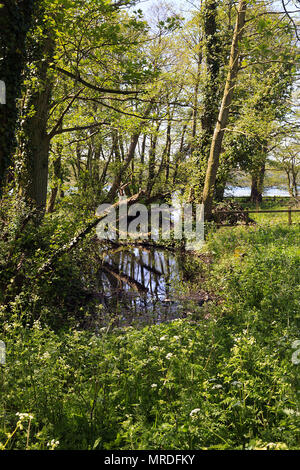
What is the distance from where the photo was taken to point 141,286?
976cm

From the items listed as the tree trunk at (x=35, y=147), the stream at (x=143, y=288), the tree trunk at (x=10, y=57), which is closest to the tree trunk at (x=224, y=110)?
the stream at (x=143, y=288)

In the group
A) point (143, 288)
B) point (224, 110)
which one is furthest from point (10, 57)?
point (224, 110)

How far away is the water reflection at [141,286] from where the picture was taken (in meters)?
→ 7.07

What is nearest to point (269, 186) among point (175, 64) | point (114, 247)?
point (175, 64)

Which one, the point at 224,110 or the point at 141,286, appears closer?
the point at 141,286

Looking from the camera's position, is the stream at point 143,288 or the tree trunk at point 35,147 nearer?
the stream at point 143,288

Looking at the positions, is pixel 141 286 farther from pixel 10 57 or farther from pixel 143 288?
pixel 10 57

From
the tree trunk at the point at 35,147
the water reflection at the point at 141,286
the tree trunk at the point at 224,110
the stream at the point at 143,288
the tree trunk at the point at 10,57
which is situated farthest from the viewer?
the tree trunk at the point at 224,110

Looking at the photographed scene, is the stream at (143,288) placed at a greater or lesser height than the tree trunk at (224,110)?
lesser

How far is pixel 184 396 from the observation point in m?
2.97

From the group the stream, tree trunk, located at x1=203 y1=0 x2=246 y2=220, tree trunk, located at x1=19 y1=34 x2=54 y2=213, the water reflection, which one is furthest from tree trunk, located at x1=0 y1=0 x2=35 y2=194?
tree trunk, located at x1=203 y1=0 x2=246 y2=220

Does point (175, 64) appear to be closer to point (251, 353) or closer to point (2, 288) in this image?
point (2, 288)

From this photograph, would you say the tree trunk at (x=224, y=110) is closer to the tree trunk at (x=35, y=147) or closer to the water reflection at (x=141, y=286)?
the water reflection at (x=141, y=286)
